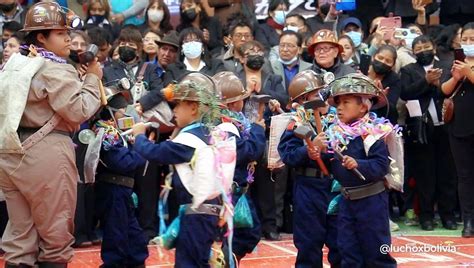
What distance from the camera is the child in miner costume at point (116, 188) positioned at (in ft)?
27.4

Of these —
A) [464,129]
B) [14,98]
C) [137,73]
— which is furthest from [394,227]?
[14,98]

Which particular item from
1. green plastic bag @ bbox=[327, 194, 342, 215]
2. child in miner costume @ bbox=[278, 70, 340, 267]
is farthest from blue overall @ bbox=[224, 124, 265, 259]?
green plastic bag @ bbox=[327, 194, 342, 215]

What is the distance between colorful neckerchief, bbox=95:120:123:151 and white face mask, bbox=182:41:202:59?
11.5ft

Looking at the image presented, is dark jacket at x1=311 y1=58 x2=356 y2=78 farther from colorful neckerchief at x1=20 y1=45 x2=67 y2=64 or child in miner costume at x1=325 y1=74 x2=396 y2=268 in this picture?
colorful neckerchief at x1=20 y1=45 x2=67 y2=64

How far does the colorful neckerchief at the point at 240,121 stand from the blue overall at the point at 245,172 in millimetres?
29

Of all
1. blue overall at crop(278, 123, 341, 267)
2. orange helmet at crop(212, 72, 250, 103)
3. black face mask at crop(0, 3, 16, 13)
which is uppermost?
black face mask at crop(0, 3, 16, 13)

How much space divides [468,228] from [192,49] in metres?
3.94

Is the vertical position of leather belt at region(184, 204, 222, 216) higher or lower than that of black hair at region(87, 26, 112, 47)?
lower

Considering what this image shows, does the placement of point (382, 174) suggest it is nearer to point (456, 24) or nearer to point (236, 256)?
point (236, 256)

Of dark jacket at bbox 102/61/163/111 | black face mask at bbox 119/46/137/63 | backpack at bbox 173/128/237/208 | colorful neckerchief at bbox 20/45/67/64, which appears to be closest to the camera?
backpack at bbox 173/128/237/208

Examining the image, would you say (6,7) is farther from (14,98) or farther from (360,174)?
(360,174)

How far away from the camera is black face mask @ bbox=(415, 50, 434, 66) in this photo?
11992 millimetres

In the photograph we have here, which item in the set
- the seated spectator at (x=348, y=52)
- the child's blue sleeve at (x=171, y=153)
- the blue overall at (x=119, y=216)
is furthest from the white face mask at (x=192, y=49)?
the child's blue sleeve at (x=171, y=153)

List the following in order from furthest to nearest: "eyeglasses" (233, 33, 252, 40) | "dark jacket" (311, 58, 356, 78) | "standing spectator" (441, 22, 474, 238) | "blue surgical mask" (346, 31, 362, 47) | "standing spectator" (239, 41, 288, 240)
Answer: "blue surgical mask" (346, 31, 362, 47)
"eyeglasses" (233, 33, 252, 40)
"standing spectator" (239, 41, 288, 240)
"standing spectator" (441, 22, 474, 238)
"dark jacket" (311, 58, 356, 78)
